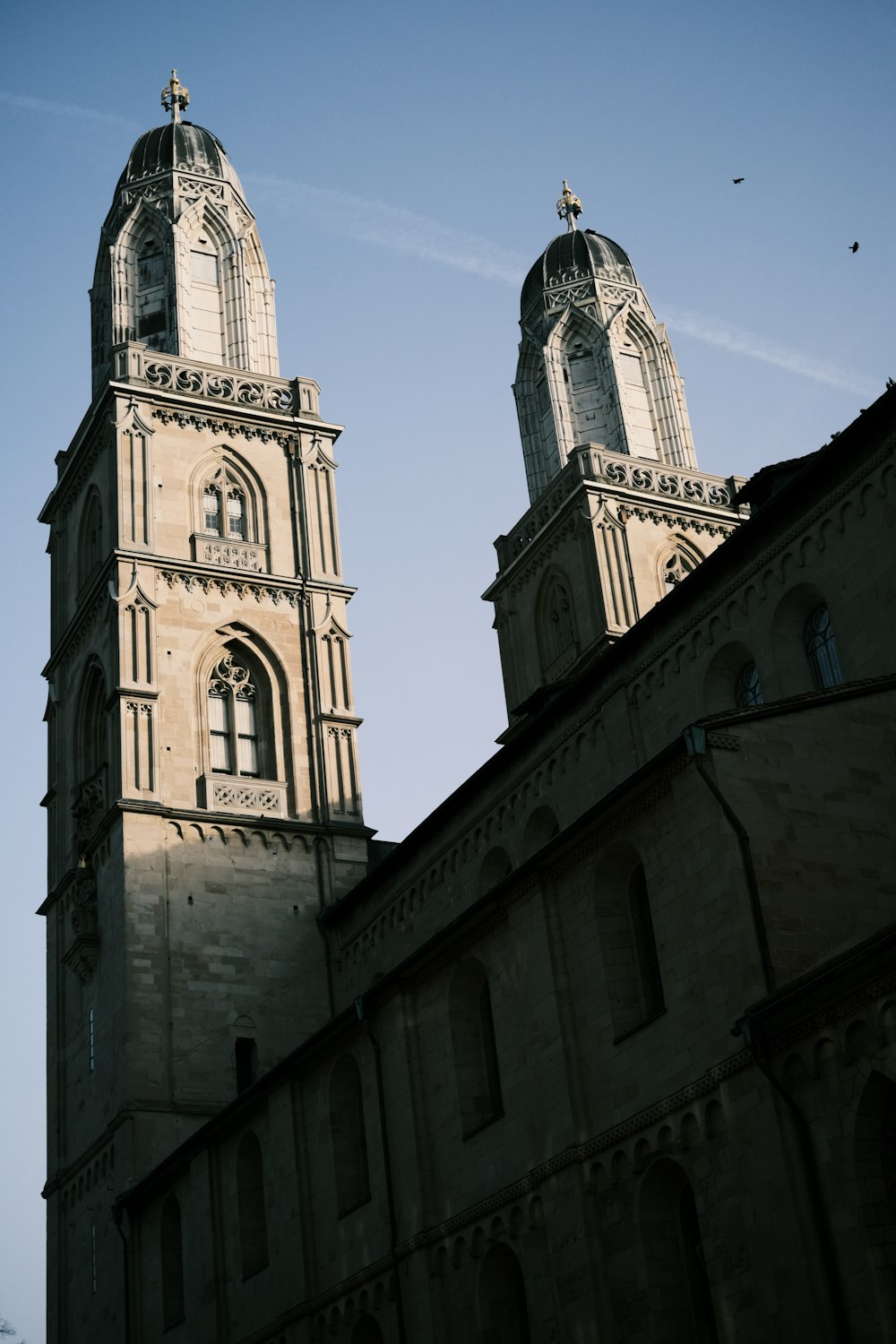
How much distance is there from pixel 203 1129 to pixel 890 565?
1559cm

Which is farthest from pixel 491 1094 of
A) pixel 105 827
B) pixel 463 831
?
pixel 105 827

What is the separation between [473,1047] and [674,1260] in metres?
5.67

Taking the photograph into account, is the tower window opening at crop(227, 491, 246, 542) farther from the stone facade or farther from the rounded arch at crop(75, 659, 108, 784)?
the rounded arch at crop(75, 659, 108, 784)

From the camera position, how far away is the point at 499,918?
84.2 feet

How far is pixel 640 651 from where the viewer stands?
1280 inches

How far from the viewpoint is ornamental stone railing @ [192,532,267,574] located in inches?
1737

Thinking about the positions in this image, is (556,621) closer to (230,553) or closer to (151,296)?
(230,553)

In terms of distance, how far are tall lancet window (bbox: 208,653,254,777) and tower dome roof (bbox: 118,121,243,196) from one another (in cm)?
1472

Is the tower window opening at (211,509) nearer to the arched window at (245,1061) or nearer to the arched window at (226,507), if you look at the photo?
the arched window at (226,507)

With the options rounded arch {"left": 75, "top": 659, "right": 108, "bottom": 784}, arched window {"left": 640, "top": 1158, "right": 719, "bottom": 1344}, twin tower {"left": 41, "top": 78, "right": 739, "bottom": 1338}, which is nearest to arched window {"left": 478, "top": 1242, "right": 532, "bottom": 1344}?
arched window {"left": 640, "top": 1158, "right": 719, "bottom": 1344}

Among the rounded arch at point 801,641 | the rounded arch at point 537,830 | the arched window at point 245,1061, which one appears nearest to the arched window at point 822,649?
the rounded arch at point 801,641

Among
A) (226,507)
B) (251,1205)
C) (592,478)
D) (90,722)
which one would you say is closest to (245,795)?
(90,722)

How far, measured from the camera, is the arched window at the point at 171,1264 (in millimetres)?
33719

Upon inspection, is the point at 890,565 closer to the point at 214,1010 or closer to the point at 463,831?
the point at 463,831
